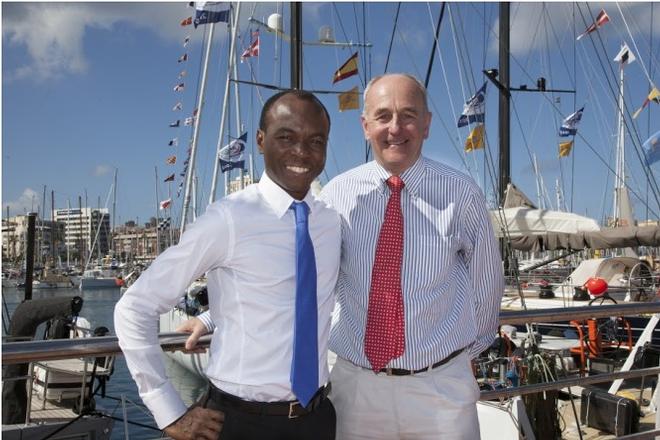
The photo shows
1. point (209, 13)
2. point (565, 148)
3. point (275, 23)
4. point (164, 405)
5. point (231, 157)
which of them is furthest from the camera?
point (565, 148)

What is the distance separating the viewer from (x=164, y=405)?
1.52 m

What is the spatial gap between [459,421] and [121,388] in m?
16.3

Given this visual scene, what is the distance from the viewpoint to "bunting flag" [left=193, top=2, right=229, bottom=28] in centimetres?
1662

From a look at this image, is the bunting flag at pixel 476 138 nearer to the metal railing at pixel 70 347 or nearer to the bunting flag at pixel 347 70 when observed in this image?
the bunting flag at pixel 347 70

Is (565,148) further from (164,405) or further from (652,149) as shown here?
(164,405)

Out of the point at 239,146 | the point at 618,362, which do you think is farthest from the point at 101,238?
the point at 618,362

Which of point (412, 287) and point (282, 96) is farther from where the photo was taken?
point (412, 287)

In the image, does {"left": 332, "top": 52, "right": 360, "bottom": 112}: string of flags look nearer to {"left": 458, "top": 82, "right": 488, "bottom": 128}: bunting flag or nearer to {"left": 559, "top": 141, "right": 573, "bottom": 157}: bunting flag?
{"left": 458, "top": 82, "right": 488, "bottom": 128}: bunting flag

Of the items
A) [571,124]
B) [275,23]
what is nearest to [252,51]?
[275,23]

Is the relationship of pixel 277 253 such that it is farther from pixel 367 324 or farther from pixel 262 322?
pixel 367 324

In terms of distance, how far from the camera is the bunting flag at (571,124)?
20625mm

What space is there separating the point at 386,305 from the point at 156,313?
0.78 metres

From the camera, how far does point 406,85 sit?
2.14 m

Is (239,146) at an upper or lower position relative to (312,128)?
upper
